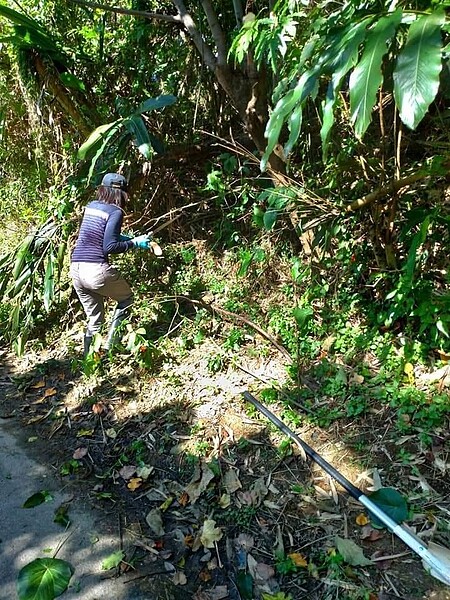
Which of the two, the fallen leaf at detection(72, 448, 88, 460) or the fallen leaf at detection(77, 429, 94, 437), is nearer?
the fallen leaf at detection(72, 448, 88, 460)

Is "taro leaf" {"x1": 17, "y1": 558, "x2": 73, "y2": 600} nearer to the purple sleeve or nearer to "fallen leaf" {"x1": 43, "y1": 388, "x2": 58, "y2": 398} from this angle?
"fallen leaf" {"x1": 43, "y1": 388, "x2": 58, "y2": 398}

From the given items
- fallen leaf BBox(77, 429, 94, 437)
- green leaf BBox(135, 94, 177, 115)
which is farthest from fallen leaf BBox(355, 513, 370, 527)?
green leaf BBox(135, 94, 177, 115)

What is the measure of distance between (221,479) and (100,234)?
80.8 inches

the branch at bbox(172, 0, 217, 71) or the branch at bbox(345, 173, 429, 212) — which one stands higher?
the branch at bbox(172, 0, 217, 71)

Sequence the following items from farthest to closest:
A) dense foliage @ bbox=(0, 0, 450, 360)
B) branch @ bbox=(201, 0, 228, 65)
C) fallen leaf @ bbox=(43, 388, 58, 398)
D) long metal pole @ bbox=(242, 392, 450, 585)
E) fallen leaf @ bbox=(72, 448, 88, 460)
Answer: fallen leaf @ bbox=(43, 388, 58, 398)
branch @ bbox=(201, 0, 228, 65)
fallen leaf @ bbox=(72, 448, 88, 460)
long metal pole @ bbox=(242, 392, 450, 585)
dense foliage @ bbox=(0, 0, 450, 360)

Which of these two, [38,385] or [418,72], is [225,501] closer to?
[38,385]

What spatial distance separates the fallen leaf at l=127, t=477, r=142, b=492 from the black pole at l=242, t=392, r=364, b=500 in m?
0.88

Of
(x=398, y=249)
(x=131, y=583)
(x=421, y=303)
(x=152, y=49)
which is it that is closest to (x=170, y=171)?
(x=152, y=49)

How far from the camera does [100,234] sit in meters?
3.68

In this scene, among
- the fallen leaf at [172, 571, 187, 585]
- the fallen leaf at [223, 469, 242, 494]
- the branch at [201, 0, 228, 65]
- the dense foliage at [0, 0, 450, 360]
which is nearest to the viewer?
the dense foliage at [0, 0, 450, 360]

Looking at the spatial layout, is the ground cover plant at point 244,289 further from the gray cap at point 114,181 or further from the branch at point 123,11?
the gray cap at point 114,181

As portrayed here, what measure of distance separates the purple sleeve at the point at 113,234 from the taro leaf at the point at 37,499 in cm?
178

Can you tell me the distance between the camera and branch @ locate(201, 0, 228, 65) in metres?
3.50

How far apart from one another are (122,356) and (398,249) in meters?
2.36
